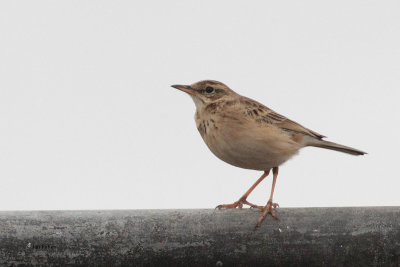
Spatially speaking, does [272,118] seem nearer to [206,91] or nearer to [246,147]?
[246,147]

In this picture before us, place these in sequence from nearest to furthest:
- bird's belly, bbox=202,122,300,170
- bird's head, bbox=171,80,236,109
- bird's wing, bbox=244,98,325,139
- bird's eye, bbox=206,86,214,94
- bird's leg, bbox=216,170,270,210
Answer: bird's belly, bbox=202,122,300,170, bird's leg, bbox=216,170,270,210, bird's wing, bbox=244,98,325,139, bird's head, bbox=171,80,236,109, bird's eye, bbox=206,86,214,94

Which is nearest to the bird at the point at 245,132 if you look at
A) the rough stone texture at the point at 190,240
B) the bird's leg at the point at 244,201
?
the bird's leg at the point at 244,201

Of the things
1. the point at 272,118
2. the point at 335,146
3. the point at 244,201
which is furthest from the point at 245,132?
the point at 335,146

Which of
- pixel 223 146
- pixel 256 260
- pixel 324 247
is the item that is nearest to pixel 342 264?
pixel 324 247

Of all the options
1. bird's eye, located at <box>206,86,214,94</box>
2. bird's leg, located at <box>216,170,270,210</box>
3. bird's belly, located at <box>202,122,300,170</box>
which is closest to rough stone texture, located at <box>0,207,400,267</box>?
bird's belly, located at <box>202,122,300,170</box>

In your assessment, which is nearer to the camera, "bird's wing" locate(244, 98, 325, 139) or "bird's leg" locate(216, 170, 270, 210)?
"bird's leg" locate(216, 170, 270, 210)

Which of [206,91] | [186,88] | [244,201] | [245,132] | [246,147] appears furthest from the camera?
[186,88]

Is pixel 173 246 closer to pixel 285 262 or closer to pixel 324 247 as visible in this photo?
Result: pixel 285 262

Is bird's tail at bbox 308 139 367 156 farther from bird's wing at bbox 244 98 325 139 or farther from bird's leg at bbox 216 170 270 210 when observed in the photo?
bird's leg at bbox 216 170 270 210
